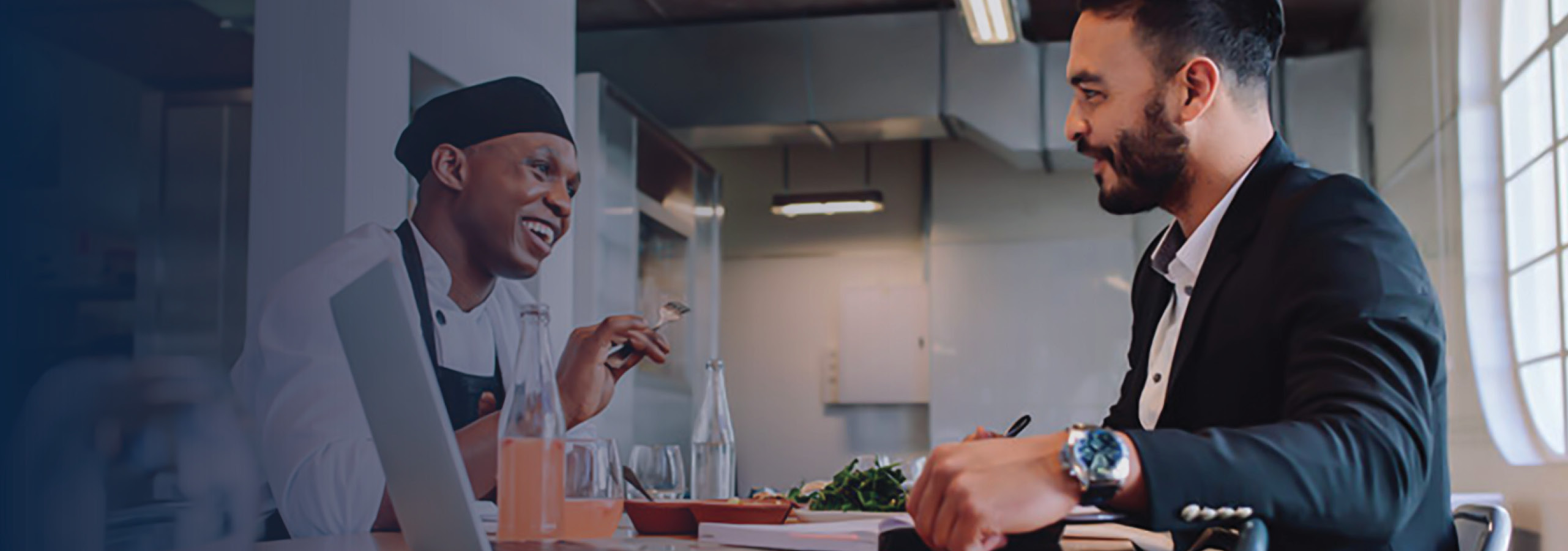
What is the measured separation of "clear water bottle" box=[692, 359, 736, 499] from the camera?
2.20 metres

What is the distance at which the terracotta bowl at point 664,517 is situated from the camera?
1.51 m

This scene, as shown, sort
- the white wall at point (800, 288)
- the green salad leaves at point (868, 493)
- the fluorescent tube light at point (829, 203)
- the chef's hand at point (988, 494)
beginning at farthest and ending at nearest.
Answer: the white wall at point (800, 288)
the fluorescent tube light at point (829, 203)
the green salad leaves at point (868, 493)
the chef's hand at point (988, 494)

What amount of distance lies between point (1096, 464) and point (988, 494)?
3.5 inches

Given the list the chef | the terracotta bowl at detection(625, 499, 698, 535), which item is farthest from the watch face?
the chef

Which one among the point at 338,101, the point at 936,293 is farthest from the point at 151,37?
the point at 936,293

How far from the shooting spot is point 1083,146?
1.59m

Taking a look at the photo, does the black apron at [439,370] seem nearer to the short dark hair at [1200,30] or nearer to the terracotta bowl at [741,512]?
the terracotta bowl at [741,512]

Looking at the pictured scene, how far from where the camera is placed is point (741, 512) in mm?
1462

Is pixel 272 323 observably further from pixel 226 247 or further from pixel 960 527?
pixel 960 527

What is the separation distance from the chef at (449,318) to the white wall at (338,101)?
3cm

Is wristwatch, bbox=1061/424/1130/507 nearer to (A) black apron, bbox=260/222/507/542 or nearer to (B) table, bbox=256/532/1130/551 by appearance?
(B) table, bbox=256/532/1130/551

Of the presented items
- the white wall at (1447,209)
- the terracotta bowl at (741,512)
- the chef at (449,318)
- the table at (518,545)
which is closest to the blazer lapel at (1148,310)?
the terracotta bowl at (741,512)

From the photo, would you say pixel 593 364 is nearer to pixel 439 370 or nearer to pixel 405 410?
pixel 439 370

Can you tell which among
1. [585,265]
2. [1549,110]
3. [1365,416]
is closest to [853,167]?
[585,265]
